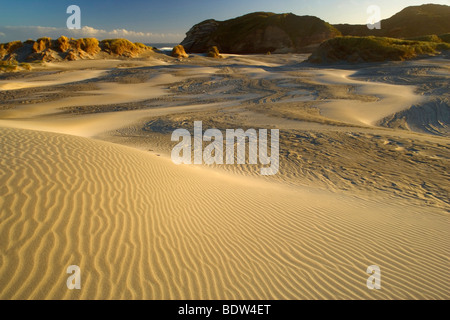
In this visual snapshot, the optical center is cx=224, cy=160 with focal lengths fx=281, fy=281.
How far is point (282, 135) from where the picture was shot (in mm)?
10305

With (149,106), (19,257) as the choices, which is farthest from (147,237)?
(149,106)

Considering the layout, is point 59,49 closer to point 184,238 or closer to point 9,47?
point 9,47

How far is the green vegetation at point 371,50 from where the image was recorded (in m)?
30.2

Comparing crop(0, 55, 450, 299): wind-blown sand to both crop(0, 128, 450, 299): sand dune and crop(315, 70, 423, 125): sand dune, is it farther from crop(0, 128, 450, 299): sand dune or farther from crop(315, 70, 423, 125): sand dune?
crop(315, 70, 423, 125): sand dune

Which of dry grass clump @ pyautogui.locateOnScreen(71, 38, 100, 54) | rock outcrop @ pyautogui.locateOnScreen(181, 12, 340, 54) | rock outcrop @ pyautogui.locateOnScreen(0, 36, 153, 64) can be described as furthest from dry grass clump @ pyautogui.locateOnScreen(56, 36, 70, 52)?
rock outcrop @ pyautogui.locateOnScreen(181, 12, 340, 54)

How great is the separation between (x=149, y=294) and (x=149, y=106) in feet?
49.8

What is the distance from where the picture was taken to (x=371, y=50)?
31.7 m

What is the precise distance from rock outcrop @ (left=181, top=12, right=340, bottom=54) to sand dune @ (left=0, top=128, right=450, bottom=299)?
6054 cm

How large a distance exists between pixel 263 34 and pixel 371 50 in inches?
1450

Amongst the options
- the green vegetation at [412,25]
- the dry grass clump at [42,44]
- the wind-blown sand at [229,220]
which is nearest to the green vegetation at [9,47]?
the dry grass clump at [42,44]

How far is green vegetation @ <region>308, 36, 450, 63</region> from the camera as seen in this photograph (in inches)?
1190

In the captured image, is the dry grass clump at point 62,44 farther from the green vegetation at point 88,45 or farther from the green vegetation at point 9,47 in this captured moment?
the green vegetation at point 9,47

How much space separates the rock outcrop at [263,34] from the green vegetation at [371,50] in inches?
999

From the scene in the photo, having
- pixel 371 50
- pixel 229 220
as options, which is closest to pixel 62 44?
pixel 371 50
